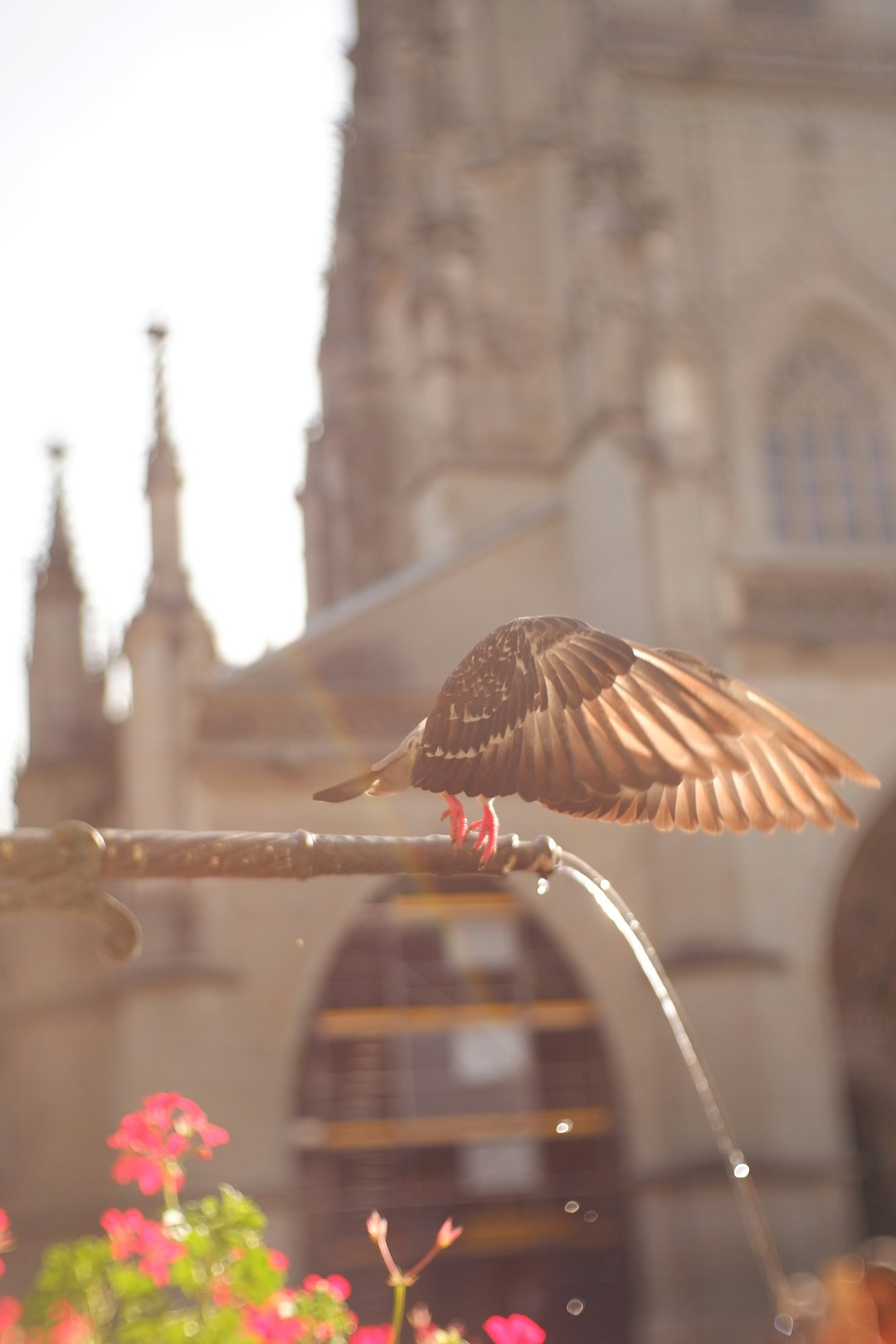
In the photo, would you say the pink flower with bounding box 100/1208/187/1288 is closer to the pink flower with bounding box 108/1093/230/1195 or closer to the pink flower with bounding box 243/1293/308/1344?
the pink flower with bounding box 108/1093/230/1195

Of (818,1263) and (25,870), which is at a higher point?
(25,870)

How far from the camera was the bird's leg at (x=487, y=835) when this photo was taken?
275 cm

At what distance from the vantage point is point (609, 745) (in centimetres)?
266

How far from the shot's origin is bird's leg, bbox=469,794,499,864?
2746mm

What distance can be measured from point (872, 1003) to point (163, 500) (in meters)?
9.05

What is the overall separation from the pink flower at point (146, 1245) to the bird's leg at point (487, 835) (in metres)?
0.87

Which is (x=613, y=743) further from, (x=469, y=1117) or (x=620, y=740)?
(x=469, y=1117)

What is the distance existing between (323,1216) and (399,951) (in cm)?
259

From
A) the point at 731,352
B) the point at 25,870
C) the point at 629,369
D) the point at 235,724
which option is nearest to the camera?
the point at 25,870

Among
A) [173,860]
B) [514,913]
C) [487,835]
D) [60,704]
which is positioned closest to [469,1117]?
[514,913]

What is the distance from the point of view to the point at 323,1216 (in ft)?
50.8

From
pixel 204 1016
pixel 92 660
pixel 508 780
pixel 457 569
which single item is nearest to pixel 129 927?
pixel 508 780

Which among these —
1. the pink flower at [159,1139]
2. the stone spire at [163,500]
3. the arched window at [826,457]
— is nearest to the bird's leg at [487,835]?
the pink flower at [159,1139]

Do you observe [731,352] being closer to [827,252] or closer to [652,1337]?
[827,252]
